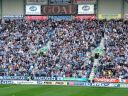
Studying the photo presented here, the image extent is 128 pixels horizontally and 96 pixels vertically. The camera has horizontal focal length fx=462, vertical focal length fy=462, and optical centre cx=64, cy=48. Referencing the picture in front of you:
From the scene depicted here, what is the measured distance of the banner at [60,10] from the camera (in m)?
67.4

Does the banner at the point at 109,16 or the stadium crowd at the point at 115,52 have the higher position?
the banner at the point at 109,16

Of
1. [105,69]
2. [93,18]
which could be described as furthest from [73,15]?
[105,69]

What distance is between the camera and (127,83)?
4959 cm

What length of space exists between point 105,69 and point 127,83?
4.13 meters

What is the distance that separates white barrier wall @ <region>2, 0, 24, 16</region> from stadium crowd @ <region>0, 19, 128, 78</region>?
1944mm

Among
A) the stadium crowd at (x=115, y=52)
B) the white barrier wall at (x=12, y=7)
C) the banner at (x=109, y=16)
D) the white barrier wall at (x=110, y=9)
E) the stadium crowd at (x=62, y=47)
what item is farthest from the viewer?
the white barrier wall at (x=12, y=7)

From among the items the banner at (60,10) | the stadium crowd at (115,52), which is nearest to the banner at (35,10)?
the banner at (60,10)

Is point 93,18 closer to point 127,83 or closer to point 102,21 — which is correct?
point 102,21

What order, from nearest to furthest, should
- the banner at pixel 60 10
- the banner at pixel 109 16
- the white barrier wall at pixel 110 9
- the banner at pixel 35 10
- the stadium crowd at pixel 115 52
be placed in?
1. the stadium crowd at pixel 115 52
2. the banner at pixel 109 16
3. the white barrier wall at pixel 110 9
4. the banner at pixel 60 10
5. the banner at pixel 35 10

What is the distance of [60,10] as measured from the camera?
222ft

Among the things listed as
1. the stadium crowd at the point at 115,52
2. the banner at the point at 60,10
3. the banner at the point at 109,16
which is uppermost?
the banner at the point at 60,10

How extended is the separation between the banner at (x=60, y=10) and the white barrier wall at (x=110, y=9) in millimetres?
3811

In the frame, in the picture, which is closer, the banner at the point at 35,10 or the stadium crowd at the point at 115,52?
the stadium crowd at the point at 115,52

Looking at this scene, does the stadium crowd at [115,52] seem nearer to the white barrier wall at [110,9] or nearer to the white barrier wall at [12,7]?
the white barrier wall at [110,9]
